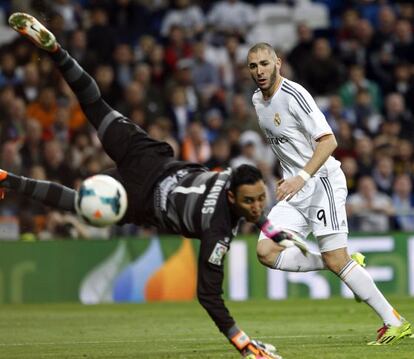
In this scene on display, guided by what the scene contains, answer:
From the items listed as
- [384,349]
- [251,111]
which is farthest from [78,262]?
[384,349]

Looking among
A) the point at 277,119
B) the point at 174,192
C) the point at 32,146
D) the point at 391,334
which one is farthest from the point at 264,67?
the point at 32,146

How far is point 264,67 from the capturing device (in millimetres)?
9445

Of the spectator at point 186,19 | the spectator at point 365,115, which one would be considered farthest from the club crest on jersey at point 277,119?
the spectator at point 186,19

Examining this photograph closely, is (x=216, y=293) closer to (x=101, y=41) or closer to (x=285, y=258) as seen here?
(x=285, y=258)

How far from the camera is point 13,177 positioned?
9242 mm

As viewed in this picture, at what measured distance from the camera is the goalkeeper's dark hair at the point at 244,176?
26.3 feet

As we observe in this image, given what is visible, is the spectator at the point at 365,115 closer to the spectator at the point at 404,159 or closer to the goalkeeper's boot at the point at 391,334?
the spectator at the point at 404,159

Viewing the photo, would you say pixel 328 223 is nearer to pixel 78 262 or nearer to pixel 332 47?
pixel 78 262

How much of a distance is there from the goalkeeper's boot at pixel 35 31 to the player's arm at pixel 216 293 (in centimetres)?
266

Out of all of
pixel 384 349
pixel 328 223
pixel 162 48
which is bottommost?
pixel 384 349

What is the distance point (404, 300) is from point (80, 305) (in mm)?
4301

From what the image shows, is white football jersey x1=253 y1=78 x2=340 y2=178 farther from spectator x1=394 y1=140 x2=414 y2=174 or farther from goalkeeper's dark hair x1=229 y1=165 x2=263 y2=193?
spectator x1=394 y1=140 x2=414 y2=174

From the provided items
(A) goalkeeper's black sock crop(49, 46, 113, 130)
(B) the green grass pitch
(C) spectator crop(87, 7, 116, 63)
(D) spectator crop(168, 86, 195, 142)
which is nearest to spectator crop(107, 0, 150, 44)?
(C) spectator crop(87, 7, 116, 63)

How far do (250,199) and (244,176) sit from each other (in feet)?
0.55
